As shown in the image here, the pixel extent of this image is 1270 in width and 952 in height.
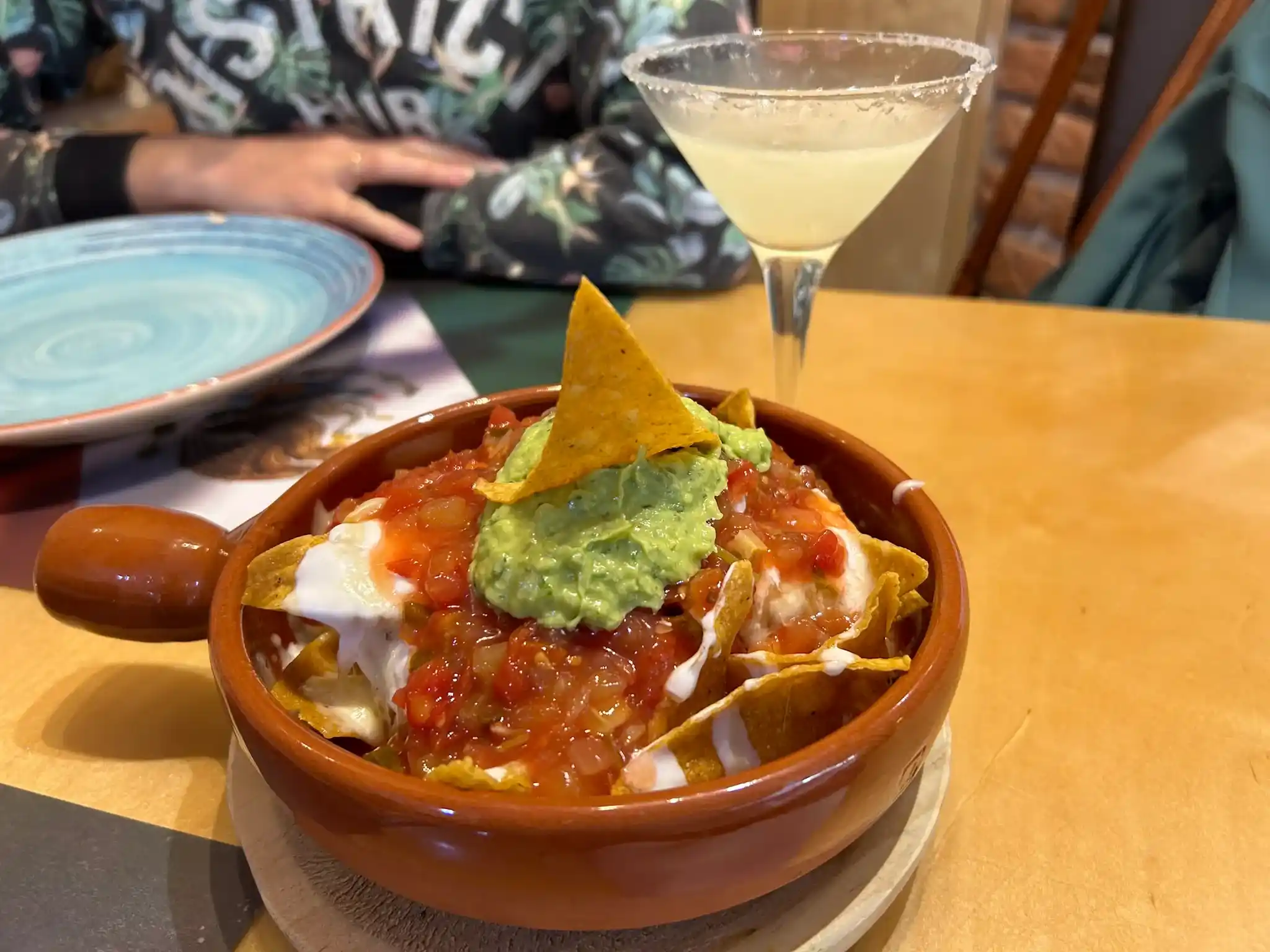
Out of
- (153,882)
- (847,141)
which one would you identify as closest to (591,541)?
(153,882)

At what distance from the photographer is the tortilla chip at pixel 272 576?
56 centimetres

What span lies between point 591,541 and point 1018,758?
1.12ft

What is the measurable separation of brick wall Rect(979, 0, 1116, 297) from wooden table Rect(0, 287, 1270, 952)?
1421 mm

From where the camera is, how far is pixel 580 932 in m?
0.50

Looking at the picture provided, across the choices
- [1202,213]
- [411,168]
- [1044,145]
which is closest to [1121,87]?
[1044,145]

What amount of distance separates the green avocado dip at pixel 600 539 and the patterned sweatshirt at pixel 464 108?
809 mm

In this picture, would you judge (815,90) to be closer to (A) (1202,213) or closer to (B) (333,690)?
(B) (333,690)

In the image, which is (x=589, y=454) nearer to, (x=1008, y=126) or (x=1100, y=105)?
(x=1100, y=105)

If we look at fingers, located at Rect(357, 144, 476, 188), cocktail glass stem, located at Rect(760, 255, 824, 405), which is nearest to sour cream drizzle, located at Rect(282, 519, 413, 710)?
cocktail glass stem, located at Rect(760, 255, 824, 405)

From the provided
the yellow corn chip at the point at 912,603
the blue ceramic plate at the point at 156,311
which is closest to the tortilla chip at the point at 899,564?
the yellow corn chip at the point at 912,603

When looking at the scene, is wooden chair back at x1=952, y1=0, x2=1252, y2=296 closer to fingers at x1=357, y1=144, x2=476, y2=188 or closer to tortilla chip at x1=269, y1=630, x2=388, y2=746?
fingers at x1=357, y1=144, x2=476, y2=188

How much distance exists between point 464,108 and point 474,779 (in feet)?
4.39

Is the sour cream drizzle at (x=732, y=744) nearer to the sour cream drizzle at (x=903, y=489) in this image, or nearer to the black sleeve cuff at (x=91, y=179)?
the sour cream drizzle at (x=903, y=489)

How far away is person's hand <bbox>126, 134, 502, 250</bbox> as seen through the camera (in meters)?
1.46
